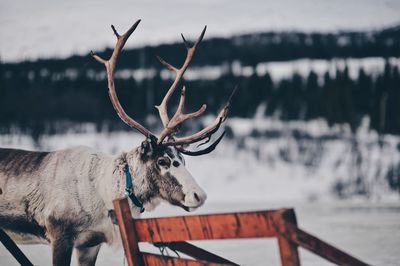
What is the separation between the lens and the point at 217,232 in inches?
101

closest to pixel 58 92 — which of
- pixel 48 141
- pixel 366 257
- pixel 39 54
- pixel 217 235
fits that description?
pixel 39 54

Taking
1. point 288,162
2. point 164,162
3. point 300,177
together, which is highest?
point 164,162

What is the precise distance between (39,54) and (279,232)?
34059 mm

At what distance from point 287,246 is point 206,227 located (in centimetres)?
46

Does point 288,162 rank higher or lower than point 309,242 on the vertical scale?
higher

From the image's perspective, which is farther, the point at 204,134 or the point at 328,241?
the point at 328,241

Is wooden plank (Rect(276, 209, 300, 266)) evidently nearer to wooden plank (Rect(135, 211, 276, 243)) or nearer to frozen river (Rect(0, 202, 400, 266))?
wooden plank (Rect(135, 211, 276, 243))

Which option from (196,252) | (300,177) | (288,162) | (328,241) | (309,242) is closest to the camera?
(309,242)

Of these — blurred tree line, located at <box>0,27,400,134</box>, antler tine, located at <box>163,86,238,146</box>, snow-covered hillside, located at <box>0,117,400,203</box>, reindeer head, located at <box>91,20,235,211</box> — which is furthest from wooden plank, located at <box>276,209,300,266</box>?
blurred tree line, located at <box>0,27,400,134</box>

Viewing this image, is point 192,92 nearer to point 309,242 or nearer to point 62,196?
point 62,196

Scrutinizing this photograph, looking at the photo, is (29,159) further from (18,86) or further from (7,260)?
(18,86)

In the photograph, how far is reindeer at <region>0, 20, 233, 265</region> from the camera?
427cm

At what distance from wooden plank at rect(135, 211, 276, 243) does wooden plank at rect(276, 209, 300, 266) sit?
0.18ft

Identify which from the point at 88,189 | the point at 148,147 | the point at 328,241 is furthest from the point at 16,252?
the point at 328,241
